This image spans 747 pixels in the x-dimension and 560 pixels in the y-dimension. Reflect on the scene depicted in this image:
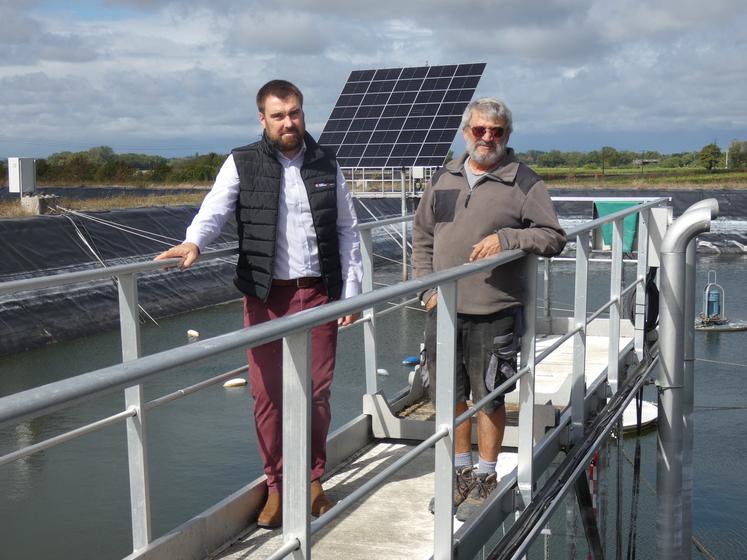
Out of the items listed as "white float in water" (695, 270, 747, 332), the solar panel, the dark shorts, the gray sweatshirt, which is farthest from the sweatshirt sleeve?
the solar panel

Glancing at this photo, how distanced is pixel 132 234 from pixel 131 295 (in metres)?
16.9

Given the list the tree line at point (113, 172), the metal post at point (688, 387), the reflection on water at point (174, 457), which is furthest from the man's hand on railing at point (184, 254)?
the tree line at point (113, 172)

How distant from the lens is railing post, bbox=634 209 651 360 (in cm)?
544

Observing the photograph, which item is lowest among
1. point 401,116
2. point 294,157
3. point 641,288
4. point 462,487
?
point 462,487

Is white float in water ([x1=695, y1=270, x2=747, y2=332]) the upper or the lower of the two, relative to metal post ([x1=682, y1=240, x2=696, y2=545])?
lower

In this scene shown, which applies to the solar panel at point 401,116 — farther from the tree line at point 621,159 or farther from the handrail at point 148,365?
the tree line at point 621,159

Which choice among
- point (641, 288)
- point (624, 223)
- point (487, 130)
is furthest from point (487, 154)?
point (624, 223)

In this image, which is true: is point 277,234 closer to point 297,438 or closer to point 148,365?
point 297,438

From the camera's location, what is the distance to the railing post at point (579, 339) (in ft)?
12.9

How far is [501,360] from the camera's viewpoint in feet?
10.2

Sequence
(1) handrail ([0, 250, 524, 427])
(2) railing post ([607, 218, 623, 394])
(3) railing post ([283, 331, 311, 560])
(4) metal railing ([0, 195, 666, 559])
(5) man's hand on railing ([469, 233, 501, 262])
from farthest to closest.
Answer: (2) railing post ([607, 218, 623, 394])
(5) man's hand on railing ([469, 233, 501, 262])
(3) railing post ([283, 331, 311, 560])
(4) metal railing ([0, 195, 666, 559])
(1) handrail ([0, 250, 524, 427])

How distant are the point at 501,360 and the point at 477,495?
1.50 ft

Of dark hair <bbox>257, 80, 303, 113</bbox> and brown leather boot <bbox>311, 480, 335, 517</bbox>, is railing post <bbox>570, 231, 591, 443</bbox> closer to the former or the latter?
brown leather boot <bbox>311, 480, 335, 517</bbox>

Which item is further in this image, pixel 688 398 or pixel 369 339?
pixel 688 398
